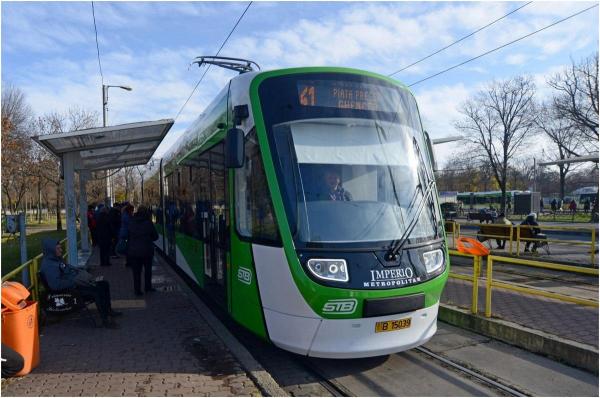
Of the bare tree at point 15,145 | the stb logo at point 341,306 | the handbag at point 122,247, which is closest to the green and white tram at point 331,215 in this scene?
the stb logo at point 341,306

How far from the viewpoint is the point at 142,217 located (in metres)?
8.91

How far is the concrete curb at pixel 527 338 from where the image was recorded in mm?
5438

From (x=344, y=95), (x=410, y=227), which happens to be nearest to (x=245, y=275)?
(x=410, y=227)

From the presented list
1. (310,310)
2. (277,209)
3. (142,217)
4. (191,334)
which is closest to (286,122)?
(277,209)

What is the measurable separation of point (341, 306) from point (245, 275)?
1.34 meters

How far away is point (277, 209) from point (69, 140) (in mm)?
5955

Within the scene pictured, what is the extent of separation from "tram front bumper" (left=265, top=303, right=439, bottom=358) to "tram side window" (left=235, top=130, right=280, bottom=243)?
0.90 metres

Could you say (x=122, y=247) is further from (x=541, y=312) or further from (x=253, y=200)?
(x=541, y=312)

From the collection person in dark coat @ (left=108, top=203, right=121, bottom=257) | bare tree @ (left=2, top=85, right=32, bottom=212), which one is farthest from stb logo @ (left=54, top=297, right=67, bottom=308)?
bare tree @ (left=2, top=85, right=32, bottom=212)

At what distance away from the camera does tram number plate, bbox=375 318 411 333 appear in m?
4.92

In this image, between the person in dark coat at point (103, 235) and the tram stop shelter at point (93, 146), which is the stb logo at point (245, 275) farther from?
the person in dark coat at point (103, 235)

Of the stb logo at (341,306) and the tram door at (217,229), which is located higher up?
the tram door at (217,229)

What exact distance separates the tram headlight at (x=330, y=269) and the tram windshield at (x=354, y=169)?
8.7 inches

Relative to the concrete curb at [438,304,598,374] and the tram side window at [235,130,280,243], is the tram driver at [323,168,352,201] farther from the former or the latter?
the concrete curb at [438,304,598,374]
